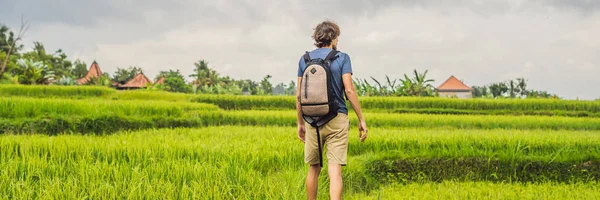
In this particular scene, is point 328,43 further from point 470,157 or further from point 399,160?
point 470,157

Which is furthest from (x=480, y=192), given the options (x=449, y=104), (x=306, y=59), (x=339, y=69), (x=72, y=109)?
(x=449, y=104)

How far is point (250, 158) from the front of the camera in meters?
4.76

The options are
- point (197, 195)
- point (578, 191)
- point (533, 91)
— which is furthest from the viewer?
point (533, 91)

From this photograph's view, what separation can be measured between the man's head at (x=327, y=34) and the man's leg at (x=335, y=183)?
0.86m

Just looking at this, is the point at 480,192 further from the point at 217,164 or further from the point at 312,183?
the point at 217,164

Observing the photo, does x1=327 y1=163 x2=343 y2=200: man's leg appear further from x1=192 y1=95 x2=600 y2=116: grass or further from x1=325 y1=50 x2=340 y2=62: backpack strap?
x1=192 y1=95 x2=600 y2=116: grass

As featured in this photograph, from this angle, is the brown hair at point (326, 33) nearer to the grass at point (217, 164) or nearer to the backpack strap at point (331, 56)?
the backpack strap at point (331, 56)

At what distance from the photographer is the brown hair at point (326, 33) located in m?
3.27

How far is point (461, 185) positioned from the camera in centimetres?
527

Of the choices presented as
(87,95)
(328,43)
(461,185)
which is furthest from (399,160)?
(87,95)

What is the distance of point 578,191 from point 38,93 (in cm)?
1508

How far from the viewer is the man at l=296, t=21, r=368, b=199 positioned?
320cm

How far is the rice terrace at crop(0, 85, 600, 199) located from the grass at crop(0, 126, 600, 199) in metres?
0.01

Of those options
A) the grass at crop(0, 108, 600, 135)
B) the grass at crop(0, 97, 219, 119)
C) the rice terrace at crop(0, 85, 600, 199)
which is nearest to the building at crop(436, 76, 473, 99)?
the grass at crop(0, 108, 600, 135)
